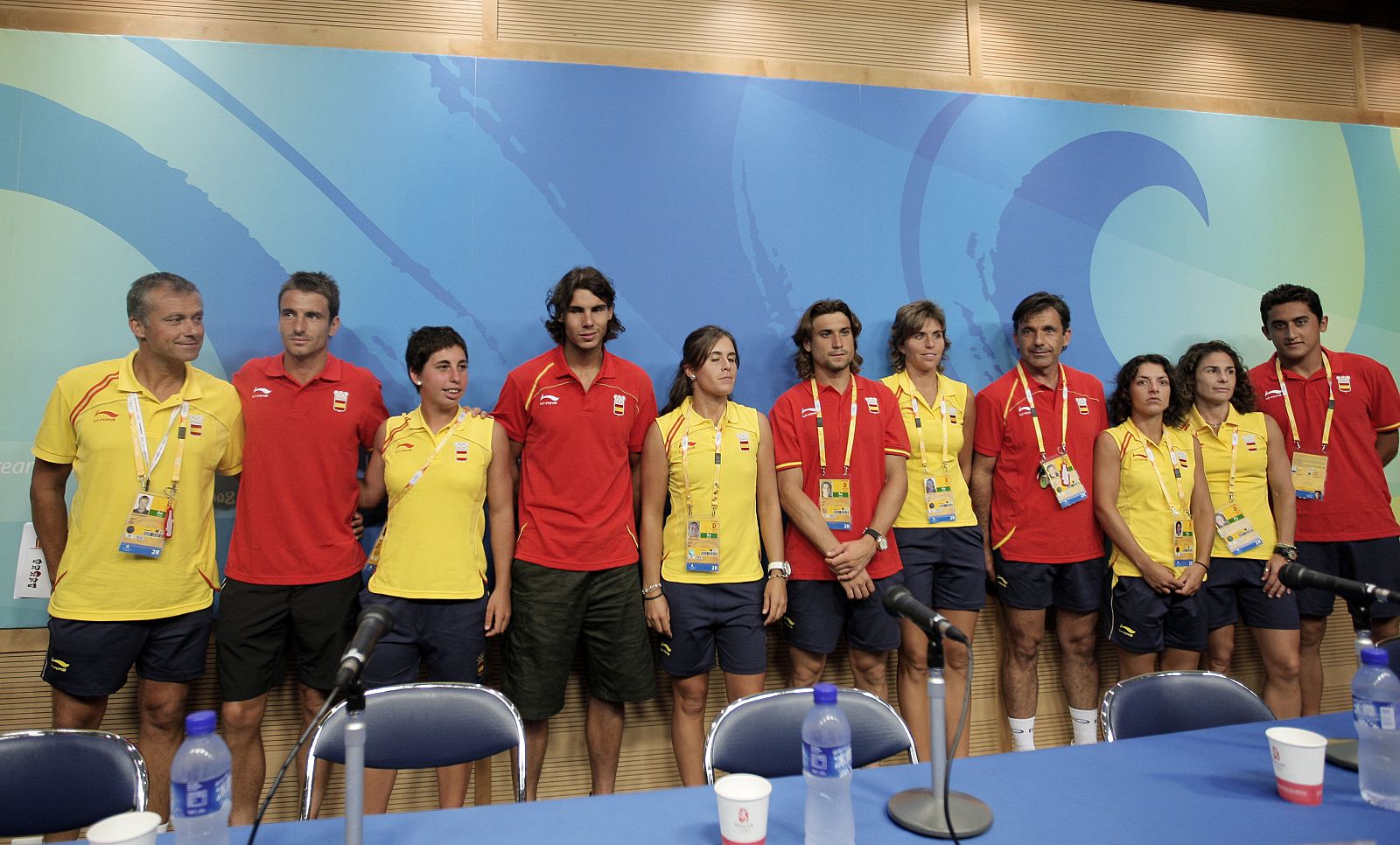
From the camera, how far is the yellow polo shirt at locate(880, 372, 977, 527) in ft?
10.9

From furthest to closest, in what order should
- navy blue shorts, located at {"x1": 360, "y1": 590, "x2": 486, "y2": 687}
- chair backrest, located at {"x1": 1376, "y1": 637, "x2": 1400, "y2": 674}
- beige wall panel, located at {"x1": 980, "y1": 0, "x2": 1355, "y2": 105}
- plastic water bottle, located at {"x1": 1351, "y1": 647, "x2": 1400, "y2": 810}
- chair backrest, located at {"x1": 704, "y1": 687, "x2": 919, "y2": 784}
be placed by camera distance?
beige wall panel, located at {"x1": 980, "y1": 0, "x2": 1355, "y2": 105} < navy blue shorts, located at {"x1": 360, "y1": 590, "x2": 486, "y2": 687} < chair backrest, located at {"x1": 1376, "y1": 637, "x2": 1400, "y2": 674} < chair backrest, located at {"x1": 704, "y1": 687, "x2": 919, "y2": 784} < plastic water bottle, located at {"x1": 1351, "y1": 647, "x2": 1400, "y2": 810}

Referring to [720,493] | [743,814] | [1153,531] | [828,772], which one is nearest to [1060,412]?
[1153,531]

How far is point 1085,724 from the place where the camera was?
3.50 meters

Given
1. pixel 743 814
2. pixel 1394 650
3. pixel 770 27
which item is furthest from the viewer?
pixel 770 27

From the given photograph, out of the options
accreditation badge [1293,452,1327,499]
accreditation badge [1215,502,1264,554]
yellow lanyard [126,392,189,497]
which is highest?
yellow lanyard [126,392,189,497]

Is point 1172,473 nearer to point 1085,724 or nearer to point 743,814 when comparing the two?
point 1085,724

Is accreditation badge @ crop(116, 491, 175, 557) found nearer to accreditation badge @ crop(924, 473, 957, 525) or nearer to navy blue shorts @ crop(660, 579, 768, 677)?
navy blue shorts @ crop(660, 579, 768, 677)

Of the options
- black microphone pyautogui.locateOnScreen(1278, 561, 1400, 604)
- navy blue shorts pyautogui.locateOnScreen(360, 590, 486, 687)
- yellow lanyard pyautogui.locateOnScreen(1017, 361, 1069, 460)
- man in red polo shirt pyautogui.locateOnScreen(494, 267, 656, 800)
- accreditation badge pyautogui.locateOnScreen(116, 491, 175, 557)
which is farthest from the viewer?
yellow lanyard pyautogui.locateOnScreen(1017, 361, 1069, 460)

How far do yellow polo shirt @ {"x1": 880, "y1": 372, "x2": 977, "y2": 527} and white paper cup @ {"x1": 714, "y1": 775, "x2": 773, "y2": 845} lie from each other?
2.13 m

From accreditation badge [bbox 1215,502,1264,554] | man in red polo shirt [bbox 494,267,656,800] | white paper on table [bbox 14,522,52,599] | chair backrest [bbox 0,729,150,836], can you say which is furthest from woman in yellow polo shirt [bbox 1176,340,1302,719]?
white paper on table [bbox 14,522,52,599]

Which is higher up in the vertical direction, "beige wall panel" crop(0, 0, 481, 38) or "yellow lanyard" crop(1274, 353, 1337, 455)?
"beige wall panel" crop(0, 0, 481, 38)

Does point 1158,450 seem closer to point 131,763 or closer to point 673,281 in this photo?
point 673,281

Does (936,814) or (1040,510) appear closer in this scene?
(936,814)

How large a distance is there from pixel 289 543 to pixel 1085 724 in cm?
344
